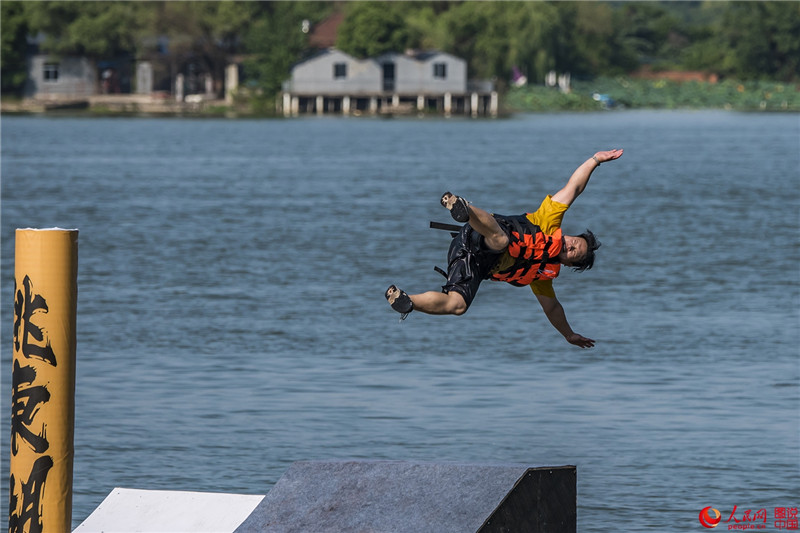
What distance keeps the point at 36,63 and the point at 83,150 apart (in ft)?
163

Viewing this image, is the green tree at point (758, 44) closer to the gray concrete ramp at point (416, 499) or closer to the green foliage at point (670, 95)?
the green foliage at point (670, 95)

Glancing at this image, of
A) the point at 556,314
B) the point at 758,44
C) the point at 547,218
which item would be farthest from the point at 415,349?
the point at 758,44

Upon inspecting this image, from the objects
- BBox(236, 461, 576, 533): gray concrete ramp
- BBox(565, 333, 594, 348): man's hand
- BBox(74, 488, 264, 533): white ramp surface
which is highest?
BBox(565, 333, 594, 348): man's hand

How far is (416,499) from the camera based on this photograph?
944cm

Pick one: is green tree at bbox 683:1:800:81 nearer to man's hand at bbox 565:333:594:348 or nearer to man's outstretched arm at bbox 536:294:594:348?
man's hand at bbox 565:333:594:348

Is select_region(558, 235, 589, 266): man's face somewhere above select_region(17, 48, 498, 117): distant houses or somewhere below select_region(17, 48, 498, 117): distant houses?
below

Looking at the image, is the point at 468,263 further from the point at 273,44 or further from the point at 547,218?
the point at 273,44

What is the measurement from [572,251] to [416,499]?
2.18 meters

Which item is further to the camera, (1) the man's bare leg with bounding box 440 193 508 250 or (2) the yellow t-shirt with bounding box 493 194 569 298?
(2) the yellow t-shirt with bounding box 493 194 569 298

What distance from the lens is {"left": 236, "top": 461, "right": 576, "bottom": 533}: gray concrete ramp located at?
362 inches

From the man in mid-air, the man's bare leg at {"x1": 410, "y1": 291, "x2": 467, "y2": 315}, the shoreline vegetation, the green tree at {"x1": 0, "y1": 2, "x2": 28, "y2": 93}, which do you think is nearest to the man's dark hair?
the man in mid-air

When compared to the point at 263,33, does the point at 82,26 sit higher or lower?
higher

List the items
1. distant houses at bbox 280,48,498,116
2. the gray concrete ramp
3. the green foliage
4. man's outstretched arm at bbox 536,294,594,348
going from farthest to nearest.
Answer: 1. the green foliage
2. distant houses at bbox 280,48,498,116
3. man's outstretched arm at bbox 536,294,594,348
4. the gray concrete ramp

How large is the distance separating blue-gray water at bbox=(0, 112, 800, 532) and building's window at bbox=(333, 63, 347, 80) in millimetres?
72432
